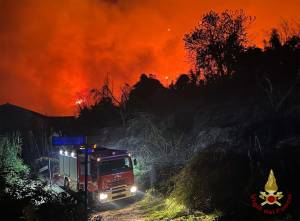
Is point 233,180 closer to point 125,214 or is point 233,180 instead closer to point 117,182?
point 125,214

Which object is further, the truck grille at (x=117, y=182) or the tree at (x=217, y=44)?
the tree at (x=217, y=44)

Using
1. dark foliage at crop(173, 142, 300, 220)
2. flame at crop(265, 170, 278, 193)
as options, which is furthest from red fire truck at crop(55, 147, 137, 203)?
flame at crop(265, 170, 278, 193)

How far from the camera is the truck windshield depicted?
17594mm

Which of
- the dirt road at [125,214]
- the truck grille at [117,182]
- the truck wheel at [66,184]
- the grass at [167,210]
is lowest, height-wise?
the dirt road at [125,214]

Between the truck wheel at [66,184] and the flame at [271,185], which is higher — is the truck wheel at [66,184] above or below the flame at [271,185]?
below

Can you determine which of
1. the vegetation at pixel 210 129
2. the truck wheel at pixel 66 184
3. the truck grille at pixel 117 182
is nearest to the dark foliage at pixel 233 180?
the vegetation at pixel 210 129

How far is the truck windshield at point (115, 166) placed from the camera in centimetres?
1759

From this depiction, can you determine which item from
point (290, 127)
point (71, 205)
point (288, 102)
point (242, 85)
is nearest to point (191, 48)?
point (242, 85)

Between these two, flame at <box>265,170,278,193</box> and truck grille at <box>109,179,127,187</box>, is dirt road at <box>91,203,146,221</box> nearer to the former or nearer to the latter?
truck grille at <box>109,179,127,187</box>

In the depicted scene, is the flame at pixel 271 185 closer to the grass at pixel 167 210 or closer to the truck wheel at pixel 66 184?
the grass at pixel 167 210

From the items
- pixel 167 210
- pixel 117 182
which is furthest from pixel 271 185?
pixel 117 182

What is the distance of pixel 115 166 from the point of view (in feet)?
59.0

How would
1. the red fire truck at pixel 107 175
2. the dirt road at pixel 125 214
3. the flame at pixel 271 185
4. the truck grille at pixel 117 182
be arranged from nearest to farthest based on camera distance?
the flame at pixel 271 185 < the dirt road at pixel 125 214 < the red fire truck at pixel 107 175 < the truck grille at pixel 117 182

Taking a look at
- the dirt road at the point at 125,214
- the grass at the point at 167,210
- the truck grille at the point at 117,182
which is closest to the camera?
the grass at the point at 167,210
